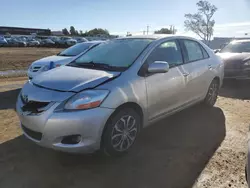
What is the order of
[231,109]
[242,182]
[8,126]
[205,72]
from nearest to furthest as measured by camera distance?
1. [242,182]
2. [8,126]
3. [205,72]
4. [231,109]

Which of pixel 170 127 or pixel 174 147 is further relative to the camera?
pixel 170 127

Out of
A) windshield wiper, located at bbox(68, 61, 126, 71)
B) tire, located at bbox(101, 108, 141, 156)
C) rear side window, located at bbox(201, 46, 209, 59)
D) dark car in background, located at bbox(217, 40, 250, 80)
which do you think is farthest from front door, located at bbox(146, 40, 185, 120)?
dark car in background, located at bbox(217, 40, 250, 80)

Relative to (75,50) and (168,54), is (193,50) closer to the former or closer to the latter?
(168,54)

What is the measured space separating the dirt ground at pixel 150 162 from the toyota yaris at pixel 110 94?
1.00ft

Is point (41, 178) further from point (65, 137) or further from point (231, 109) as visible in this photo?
point (231, 109)

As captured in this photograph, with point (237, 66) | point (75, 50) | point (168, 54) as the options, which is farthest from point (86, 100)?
point (237, 66)

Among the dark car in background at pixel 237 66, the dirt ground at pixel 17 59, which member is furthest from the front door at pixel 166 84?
the dirt ground at pixel 17 59

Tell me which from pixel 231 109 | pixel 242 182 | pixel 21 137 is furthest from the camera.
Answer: pixel 231 109

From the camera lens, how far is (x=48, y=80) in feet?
11.1

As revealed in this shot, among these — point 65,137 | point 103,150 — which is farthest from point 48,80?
point 103,150

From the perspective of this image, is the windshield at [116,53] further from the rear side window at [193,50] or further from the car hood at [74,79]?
the rear side window at [193,50]

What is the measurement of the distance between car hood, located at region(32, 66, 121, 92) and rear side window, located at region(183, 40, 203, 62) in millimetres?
1836

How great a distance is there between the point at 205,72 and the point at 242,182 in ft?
8.23

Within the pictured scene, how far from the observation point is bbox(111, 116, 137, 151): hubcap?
10.6 ft
